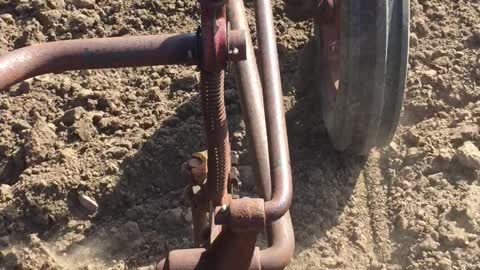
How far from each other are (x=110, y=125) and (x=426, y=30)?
1.40m

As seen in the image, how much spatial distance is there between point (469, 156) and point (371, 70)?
2.01 ft

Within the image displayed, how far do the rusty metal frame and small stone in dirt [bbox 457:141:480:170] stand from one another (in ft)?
3.51

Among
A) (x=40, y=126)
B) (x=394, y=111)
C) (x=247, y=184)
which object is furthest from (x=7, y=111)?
(x=394, y=111)

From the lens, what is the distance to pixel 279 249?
200cm

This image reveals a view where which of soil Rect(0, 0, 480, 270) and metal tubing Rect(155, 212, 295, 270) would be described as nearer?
metal tubing Rect(155, 212, 295, 270)

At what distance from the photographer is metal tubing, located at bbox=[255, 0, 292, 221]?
72.1 inches

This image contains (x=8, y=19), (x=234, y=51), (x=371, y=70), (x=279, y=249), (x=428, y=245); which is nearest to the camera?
(x=234, y=51)

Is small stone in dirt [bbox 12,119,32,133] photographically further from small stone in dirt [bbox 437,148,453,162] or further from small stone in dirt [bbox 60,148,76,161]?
small stone in dirt [bbox 437,148,453,162]

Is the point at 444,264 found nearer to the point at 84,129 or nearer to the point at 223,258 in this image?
the point at 223,258

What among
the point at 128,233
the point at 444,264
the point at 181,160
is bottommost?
the point at 444,264


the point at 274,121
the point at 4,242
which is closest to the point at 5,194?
the point at 4,242

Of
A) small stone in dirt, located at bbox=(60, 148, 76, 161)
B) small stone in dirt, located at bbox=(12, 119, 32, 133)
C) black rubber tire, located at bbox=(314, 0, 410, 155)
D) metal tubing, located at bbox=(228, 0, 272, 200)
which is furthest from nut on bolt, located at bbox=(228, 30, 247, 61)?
small stone in dirt, located at bbox=(12, 119, 32, 133)

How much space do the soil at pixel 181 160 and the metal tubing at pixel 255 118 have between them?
26.0 inches

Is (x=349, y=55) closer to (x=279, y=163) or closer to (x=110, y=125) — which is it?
(x=279, y=163)
